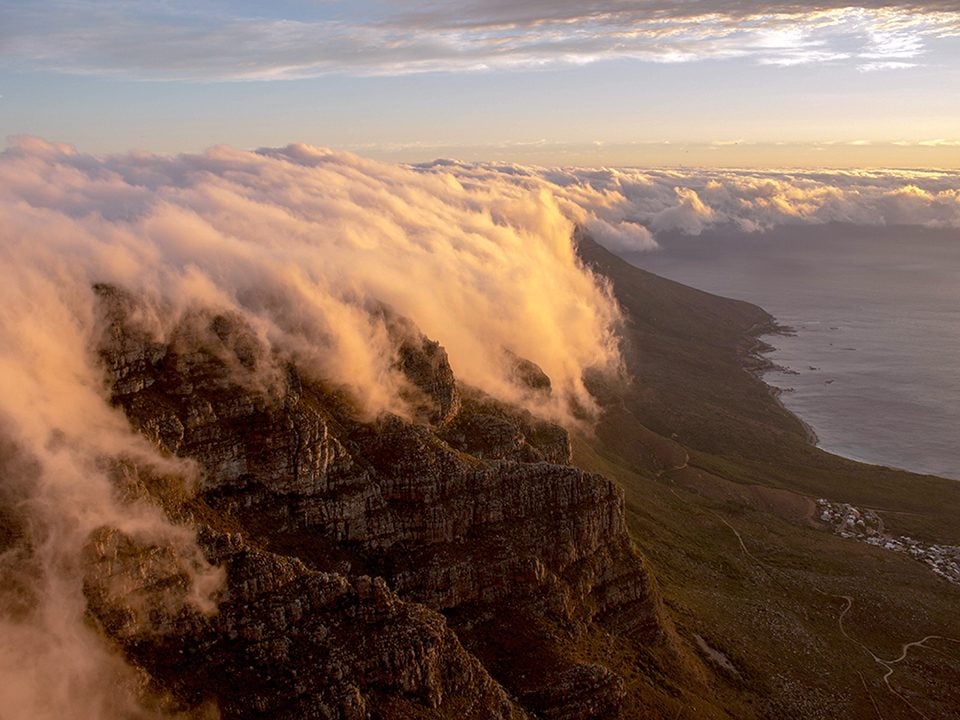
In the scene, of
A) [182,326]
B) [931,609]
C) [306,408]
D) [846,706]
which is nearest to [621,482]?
[931,609]

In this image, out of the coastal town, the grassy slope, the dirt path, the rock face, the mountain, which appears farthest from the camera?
the coastal town

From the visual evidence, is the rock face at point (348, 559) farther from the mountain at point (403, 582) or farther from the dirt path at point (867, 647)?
the dirt path at point (867, 647)

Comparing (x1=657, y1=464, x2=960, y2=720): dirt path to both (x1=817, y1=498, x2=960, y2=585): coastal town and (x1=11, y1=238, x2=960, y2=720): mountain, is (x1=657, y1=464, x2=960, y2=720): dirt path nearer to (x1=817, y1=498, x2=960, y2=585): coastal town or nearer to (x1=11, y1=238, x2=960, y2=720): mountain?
(x1=11, y1=238, x2=960, y2=720): mountain

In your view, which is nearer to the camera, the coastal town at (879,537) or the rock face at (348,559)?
the rock face at (348,559)

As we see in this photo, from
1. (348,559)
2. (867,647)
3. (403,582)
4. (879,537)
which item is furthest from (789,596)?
(348,559)

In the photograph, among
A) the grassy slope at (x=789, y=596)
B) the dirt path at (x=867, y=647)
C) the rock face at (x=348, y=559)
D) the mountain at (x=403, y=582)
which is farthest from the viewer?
the dirt path at (x=867, y=647)

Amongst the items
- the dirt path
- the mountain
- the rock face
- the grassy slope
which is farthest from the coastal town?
the rock face

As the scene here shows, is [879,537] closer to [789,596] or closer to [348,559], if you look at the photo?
[789,596]

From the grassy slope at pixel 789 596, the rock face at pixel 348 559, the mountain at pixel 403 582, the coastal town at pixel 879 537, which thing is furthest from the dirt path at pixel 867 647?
the rock face at pixel 348 559
